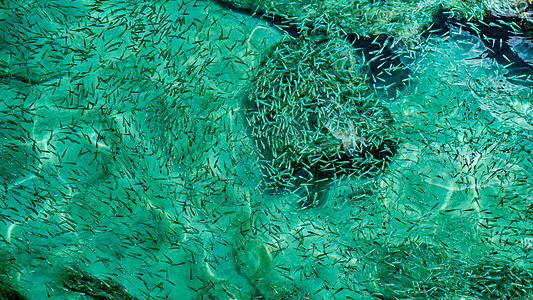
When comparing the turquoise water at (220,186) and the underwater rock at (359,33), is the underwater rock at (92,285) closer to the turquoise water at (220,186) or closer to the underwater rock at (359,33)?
the turquoise water at (220,186)

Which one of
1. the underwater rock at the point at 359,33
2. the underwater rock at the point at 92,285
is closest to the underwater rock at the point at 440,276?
the underwater rock at the point at 359,33

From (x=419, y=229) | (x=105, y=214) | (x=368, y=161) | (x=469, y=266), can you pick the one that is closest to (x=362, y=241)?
(x=419, y=229)

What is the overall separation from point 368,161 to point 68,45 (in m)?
3.78

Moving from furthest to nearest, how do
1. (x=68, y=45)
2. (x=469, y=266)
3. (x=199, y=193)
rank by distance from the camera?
(x=68, y=45)
(x=199, y=193)
(x=469, y=266)

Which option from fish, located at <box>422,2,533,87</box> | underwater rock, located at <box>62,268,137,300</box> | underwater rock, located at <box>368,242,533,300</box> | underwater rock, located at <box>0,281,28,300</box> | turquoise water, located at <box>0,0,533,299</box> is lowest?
underwater rock, located at <box>0,281,28,300</box>

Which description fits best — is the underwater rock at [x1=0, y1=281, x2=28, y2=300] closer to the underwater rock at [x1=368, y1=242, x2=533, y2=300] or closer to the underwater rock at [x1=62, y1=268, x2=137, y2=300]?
the underwater rock at [x1=62, y1=268, x2=137, y2=300]

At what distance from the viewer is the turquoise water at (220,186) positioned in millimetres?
3717

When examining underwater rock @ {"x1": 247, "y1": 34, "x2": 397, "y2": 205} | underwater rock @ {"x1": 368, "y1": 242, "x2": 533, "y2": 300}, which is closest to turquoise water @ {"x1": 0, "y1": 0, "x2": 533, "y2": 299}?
underwater rock @ {"x1": 368, "y1": 242, "x2": 533, "y2": 300}

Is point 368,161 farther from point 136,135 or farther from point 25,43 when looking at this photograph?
point 25,43

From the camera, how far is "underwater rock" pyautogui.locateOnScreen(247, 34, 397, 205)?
151 inches

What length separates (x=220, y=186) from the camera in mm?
3912

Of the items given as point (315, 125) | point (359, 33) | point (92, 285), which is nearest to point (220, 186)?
point (315, 125)

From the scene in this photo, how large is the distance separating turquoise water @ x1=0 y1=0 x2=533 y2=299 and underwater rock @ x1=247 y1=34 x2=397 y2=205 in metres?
0.17

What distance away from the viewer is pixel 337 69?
3949 mm
